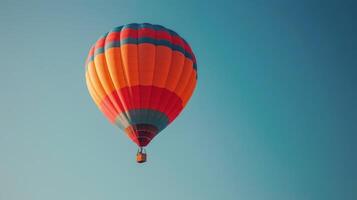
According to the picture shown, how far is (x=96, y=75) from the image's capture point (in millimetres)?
20891

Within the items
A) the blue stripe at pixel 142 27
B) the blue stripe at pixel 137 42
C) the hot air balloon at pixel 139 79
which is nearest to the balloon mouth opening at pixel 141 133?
the hot air balloon at pixel 139 79

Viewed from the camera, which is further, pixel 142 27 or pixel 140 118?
pixel 142 27

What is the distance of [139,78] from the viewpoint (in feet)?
66.7

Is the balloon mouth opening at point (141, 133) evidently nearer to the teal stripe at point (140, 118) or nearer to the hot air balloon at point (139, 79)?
the hot air balloon at point (139, 79)

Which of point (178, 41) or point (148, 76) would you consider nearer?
point (148, 76)

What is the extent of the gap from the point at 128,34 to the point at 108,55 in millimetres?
1334

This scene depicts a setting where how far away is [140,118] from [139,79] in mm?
1662

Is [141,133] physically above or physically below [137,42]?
below

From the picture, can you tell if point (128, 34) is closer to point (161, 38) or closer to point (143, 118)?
point (161, 38)

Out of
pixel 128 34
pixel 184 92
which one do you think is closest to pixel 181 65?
pixel 184 92

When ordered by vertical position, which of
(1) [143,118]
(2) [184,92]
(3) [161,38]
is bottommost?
(1) [143,118]

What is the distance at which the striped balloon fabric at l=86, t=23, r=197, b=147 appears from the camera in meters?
20.2

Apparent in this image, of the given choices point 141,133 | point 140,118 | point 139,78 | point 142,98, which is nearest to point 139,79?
point 139,78

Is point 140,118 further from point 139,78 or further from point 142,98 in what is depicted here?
point 139,78
